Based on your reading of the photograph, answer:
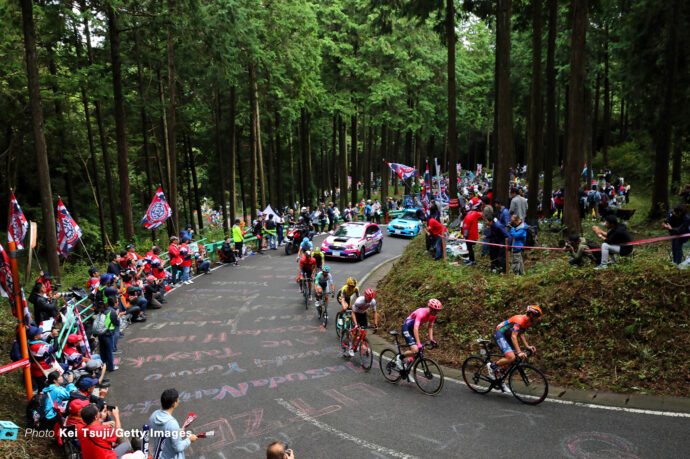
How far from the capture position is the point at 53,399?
725 centimetres

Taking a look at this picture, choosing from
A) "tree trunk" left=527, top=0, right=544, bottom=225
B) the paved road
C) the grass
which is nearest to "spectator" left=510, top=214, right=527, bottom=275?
the grass

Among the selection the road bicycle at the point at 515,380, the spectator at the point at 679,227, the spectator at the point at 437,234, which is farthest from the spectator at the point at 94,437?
the spectator at the point at 437,234

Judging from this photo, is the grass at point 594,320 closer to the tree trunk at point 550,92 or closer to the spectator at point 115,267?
the tree trunk at point 550,92

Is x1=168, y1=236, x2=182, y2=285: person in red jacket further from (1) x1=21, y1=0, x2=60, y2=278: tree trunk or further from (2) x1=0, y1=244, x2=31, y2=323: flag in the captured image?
(2) x1=0, y1=244, x2=31, y2=323: flag

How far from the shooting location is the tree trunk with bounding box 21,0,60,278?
14.0 m

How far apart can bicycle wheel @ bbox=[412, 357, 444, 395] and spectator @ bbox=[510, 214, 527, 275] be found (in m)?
4.58

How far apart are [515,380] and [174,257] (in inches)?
530

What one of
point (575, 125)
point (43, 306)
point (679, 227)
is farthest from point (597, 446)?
point (43, 306)

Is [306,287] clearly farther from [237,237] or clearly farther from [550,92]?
[550,92]

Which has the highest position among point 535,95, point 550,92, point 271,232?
point 550,92

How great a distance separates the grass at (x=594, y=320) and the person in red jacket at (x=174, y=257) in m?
10.5

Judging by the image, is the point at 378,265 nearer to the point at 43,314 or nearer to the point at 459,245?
the point at 459,245

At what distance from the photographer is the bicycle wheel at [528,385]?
8.80 meters

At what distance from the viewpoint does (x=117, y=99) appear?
19984 mm
